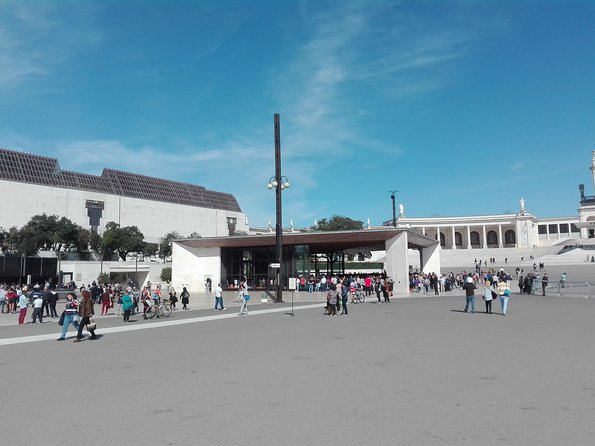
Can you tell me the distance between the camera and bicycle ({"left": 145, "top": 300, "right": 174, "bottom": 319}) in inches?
844

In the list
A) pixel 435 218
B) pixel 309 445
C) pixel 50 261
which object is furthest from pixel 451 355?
pixel 435 218

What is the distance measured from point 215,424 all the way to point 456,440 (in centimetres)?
274

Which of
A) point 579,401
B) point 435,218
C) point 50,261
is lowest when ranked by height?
point 579,401

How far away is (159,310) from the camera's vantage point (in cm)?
2158

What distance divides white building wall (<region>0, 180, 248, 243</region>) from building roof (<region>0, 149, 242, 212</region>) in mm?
1691

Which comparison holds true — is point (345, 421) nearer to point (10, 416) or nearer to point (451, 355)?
point (10, 416)

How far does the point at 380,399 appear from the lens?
6676mm

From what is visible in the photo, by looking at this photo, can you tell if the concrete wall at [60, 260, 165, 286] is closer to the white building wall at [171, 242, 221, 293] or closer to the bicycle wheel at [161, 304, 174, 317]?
the white building wall at [171, 242, 221, 293]

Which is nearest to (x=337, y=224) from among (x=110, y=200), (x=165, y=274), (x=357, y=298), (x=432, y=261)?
(x=165, y=274)

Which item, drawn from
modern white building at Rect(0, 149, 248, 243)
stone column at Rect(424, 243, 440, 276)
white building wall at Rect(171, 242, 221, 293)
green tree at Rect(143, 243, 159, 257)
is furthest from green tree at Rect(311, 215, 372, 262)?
white building wall at Rect(171, 242, 221, 293)

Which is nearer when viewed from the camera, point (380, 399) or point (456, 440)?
point (456, 440)

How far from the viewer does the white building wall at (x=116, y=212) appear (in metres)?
88.8

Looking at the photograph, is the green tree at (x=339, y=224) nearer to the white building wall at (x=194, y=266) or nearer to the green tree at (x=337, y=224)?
the green tree at (x=337, y=224)

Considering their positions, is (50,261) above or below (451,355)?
above
